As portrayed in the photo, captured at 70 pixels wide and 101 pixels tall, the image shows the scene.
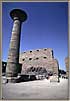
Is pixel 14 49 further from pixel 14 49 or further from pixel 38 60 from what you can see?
pixel 38 60

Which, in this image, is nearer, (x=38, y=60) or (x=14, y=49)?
(x=14, y=49)

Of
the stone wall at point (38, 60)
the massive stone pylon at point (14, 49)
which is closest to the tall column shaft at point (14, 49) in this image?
the massive stone pylon at point (14, 49)

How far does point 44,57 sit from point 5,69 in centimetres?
611

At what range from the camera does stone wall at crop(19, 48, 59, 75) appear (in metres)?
11.3

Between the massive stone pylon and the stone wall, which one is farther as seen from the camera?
the stone wall

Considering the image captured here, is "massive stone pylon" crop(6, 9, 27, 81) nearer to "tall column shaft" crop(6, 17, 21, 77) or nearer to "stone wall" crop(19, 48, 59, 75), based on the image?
"tall column shaft" crop(6, 17, 21, 77)

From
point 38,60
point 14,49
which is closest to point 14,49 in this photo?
point 14,49

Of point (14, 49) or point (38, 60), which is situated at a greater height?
point (14, 49)

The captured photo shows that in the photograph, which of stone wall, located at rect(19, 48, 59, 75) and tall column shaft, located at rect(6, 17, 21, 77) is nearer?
tall column shaft, located at rect(6, 17, 21, 77)

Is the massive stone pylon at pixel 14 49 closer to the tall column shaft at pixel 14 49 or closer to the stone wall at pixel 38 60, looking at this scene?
the tall column shaft at pixel 14 49

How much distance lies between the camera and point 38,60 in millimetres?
12156

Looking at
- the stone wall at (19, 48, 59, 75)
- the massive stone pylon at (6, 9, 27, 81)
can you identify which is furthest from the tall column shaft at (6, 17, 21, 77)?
the stone wall at (19, 48, 59, 75)

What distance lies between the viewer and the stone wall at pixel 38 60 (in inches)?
443

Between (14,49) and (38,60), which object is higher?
(14,49)
